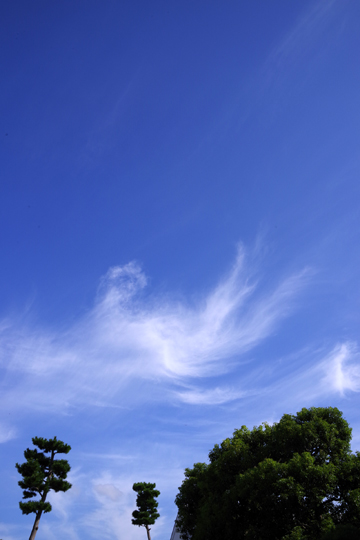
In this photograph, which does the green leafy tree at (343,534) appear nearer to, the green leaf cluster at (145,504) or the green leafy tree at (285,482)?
the green leafy tree at (285,482)

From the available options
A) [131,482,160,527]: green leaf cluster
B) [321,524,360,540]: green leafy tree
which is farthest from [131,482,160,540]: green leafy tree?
[321,524,360,540]: green leafy tree

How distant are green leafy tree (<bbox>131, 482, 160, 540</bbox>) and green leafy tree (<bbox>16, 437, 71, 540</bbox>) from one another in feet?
27.3

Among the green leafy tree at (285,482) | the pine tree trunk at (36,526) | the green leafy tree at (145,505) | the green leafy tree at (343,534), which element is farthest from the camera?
the green leafy tree at (145,505)

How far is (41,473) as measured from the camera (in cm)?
2541

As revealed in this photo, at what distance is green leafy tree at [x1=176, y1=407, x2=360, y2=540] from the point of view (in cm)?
1524

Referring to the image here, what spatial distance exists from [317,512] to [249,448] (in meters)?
4.63

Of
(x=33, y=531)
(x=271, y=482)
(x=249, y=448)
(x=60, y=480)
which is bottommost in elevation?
(x=33, y=531)

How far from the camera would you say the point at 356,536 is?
12672 millimetres

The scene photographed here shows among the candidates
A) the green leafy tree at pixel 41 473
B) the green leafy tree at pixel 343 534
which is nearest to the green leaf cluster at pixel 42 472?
the green leafy tree at pixel 41 473

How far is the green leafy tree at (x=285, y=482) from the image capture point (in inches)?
600

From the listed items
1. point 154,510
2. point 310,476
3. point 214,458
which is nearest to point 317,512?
point 310,476

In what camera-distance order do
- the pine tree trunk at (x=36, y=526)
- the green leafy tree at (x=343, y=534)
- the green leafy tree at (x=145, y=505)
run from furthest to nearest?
the green leafy tree at (x=145, y=505) < the pine tree trunk at (x=36, y=526) < the green leafy tree at (x=343, y=534)

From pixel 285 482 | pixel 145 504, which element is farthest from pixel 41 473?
pixel 285 482

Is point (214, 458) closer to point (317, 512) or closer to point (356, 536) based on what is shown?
point (317, 512)
